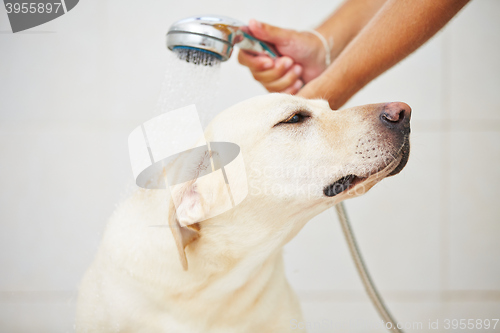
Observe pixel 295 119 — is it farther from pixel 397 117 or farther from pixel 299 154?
pixel 397 117

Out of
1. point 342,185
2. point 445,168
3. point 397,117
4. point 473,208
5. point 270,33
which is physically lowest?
point 473,208

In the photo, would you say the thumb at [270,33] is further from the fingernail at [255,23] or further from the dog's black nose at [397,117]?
the dog's black nose at [397,117]

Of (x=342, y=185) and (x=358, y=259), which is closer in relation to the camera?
(x=342, y=185)

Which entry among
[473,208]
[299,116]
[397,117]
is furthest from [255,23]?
[473,208]

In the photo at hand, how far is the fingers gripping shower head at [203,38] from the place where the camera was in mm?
709

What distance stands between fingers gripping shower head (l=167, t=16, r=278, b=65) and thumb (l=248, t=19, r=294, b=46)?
0.39 ft

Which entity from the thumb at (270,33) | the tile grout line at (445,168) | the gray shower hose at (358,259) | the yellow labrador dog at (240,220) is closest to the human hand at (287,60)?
the thumb at (270,33)

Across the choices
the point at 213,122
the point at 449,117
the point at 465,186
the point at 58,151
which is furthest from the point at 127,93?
the point at 465,186

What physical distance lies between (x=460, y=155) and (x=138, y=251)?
3.87ft

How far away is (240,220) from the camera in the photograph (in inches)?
30.3

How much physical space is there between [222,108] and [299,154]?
33 centimetres

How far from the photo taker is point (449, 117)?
1.37m

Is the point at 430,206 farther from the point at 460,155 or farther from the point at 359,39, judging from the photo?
the point at 359,39

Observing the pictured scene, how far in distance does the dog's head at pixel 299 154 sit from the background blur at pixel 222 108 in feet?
0.82
